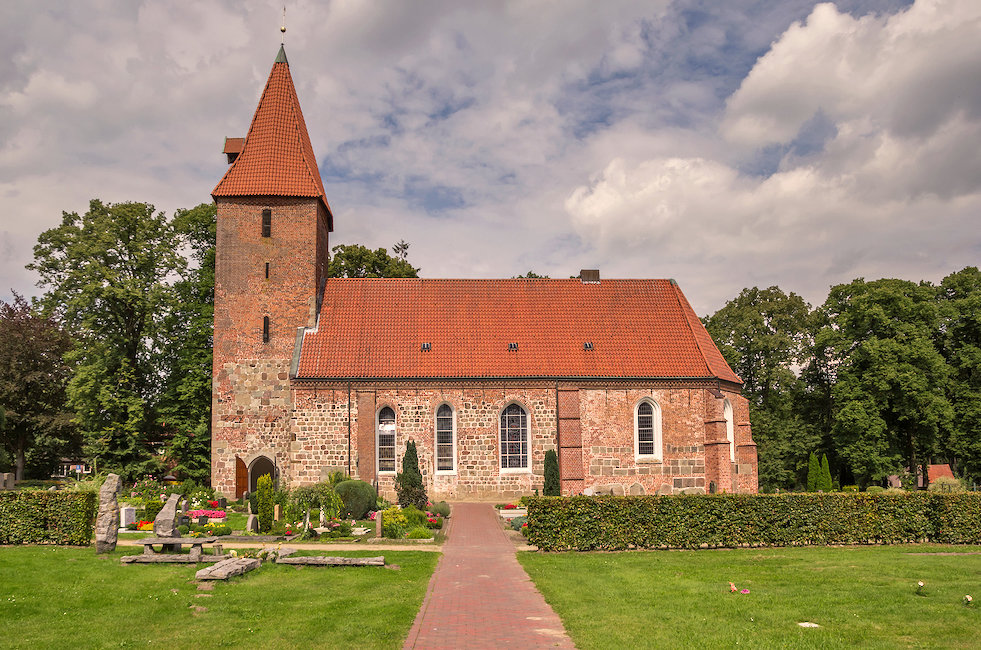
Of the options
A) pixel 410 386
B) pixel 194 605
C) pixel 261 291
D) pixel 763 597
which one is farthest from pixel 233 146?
pixel 763 597

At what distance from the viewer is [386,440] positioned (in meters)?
28.7

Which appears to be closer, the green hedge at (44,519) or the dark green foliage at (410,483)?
the green hedge at (44,519)

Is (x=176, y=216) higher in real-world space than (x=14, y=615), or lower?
higher

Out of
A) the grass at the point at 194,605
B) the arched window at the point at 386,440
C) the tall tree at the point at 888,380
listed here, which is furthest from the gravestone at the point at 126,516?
the tall tree at the point at 888,380

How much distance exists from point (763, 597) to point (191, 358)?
1073 inches

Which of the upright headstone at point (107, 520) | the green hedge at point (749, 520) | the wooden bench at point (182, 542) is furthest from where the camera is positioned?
the green hedge at point (749, 520)

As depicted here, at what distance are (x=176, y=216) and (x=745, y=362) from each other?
30834 millimetres

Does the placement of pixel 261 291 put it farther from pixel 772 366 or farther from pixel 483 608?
pixel 772 366

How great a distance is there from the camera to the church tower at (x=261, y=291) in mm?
28484

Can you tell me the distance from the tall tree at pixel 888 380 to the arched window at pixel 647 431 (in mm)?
9627

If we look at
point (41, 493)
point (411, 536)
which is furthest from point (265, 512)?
point (41, 493)

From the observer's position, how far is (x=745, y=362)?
3956 cm

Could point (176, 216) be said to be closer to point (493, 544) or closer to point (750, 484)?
point (493, 544)

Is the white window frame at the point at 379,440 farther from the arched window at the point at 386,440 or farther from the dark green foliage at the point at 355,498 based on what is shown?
the dark green foliage at the point at 355,498
